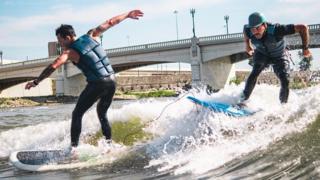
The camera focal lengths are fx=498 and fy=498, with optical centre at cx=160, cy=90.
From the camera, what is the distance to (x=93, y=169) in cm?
661

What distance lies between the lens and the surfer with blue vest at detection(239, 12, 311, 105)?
7.34m

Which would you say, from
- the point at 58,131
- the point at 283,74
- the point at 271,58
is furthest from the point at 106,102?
the point at 58,131

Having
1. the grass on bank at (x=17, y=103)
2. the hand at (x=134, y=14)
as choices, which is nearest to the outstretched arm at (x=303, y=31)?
the hand at (x=134, y=14)

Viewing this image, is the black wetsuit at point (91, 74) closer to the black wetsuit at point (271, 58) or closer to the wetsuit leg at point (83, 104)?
the wetsuit leg at point (83, 104)

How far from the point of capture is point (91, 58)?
6.90 metres

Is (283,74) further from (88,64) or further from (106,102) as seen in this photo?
(88,64)

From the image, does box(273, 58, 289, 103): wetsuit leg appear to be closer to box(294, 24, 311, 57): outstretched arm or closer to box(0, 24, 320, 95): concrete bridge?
box(294, 24, 311, 57): outstretched arm

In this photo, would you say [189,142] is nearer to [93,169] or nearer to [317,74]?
[93,169]

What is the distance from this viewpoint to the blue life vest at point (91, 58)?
6.85 metres

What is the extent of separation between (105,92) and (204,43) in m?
56.4

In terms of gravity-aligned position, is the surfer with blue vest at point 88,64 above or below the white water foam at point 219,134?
above

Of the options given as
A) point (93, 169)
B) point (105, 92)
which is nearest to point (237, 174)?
point (93, 169)

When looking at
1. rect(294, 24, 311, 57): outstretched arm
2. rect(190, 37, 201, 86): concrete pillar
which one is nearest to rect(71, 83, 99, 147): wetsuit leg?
rect(294, 24, 311, 57): outstretched arm

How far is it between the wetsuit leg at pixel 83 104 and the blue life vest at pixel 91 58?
0.51 ft
